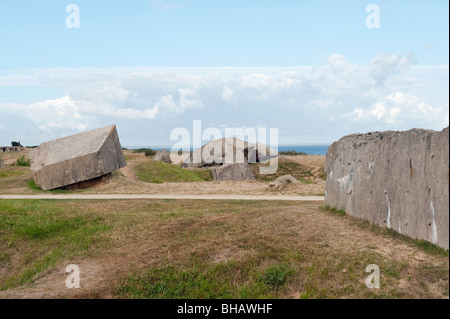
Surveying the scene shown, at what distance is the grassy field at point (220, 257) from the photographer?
233 inches

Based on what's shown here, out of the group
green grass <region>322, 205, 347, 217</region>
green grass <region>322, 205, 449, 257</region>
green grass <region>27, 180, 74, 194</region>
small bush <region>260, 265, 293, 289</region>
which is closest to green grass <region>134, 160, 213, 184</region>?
green grass <region>27, 180, 74, 194</region>

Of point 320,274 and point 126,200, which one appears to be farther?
point 126,200

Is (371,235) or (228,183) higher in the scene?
(371,235)

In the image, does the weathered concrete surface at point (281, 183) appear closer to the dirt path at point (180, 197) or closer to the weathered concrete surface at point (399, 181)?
the dirt path at point (180, 197)

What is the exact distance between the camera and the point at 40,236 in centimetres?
1048

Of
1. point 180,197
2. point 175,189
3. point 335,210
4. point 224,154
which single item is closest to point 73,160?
point 175,189

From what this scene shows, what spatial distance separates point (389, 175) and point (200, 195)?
33.3ft

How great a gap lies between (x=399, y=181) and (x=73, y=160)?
48.2 feet

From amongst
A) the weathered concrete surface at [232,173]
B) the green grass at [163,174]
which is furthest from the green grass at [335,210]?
the weathered concrete surface at [232,173]
